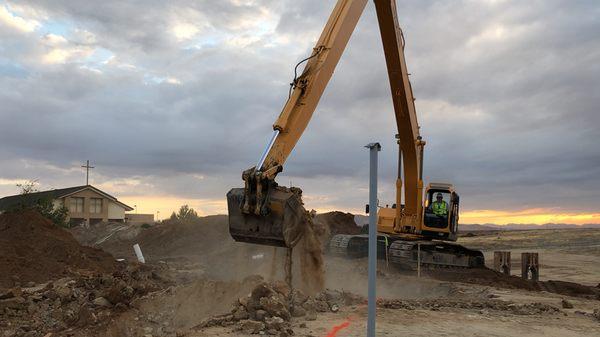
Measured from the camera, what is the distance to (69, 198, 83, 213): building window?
54.8 meters

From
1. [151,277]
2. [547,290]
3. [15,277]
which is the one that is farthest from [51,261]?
[547,290]

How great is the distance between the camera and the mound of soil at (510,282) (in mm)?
16828

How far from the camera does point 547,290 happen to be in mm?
17047

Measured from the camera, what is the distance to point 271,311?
8320 millimetres

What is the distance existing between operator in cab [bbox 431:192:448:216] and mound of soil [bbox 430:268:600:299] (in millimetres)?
2471

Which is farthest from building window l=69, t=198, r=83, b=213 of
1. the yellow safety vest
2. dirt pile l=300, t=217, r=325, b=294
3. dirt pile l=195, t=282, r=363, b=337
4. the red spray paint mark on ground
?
the red spray paint mark on ground

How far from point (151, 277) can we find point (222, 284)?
6.06 m

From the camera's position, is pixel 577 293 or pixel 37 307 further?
pixel 577 293

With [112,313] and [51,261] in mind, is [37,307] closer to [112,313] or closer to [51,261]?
[112,313]

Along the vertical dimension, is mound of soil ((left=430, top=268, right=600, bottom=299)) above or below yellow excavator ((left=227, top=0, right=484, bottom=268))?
below

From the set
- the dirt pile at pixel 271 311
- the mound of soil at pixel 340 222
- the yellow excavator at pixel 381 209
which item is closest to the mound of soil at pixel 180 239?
the mound of soil at pixel 340 222

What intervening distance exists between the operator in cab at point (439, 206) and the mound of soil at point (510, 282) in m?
2.47

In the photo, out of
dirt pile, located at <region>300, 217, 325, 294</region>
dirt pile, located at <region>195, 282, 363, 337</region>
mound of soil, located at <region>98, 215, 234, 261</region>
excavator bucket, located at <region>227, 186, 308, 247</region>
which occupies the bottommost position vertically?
mound of soil, located at <region>98, 215, 234, 261</region>

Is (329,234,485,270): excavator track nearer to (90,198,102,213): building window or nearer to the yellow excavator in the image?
the yellow excavator
